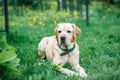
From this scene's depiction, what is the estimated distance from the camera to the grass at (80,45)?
5754 mm

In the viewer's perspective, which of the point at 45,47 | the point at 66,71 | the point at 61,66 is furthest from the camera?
the point at 45,47

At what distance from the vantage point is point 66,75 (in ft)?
19.7

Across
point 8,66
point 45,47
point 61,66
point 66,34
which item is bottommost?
point 61,66

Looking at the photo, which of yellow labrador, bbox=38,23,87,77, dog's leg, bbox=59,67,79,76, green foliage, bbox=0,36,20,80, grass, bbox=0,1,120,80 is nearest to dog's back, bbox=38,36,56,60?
grass, bbox=0,1,120,80

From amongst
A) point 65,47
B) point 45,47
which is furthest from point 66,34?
point 45,47

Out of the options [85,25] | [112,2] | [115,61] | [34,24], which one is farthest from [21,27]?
[112,2]

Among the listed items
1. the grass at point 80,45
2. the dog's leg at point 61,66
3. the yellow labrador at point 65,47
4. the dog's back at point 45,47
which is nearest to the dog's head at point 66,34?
the yellow labrador at point 65,47

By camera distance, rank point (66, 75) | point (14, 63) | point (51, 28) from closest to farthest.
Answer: point (14, 63) < point (66, 75) < point (51, 28)

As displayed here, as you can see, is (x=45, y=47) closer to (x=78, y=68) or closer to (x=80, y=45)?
(x=80, y=45)

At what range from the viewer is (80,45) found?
27.0 ft

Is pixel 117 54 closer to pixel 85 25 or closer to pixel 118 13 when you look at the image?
pixel 85 25

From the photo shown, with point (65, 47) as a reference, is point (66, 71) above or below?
below

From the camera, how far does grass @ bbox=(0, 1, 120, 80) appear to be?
575cm

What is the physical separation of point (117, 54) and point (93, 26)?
13.5 ft
